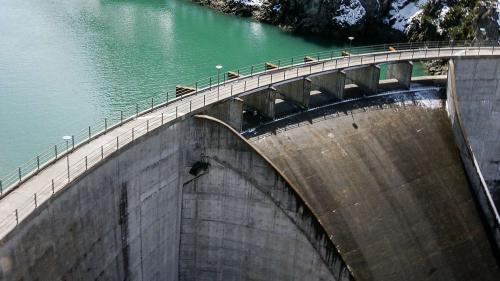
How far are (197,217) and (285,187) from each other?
12.6ft

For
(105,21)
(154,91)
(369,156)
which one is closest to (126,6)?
A: (105,21)

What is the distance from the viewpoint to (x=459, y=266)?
101ft

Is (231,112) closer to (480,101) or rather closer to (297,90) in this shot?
(297,90)

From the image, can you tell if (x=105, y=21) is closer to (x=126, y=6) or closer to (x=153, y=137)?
(x=126, y=6)

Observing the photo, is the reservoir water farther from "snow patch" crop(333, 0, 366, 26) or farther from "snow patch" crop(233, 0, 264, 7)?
"snow patch" crop(333, 0, 366, 26)

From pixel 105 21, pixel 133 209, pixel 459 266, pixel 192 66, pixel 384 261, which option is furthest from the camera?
pixel 105 21

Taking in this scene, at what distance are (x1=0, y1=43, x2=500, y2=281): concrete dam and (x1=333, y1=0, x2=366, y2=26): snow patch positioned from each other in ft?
96.0

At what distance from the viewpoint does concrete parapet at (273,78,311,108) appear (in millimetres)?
31688

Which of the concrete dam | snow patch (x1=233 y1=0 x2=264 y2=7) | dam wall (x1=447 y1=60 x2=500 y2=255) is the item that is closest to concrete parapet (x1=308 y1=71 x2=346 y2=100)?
the concrete dam

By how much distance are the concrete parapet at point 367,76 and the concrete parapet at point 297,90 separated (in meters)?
3.45

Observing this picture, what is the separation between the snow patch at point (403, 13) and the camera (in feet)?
211

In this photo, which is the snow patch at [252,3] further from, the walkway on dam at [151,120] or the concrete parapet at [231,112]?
the concrete parapet at [231,112]

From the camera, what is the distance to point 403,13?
65375 millimetres

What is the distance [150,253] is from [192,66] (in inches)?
1097
